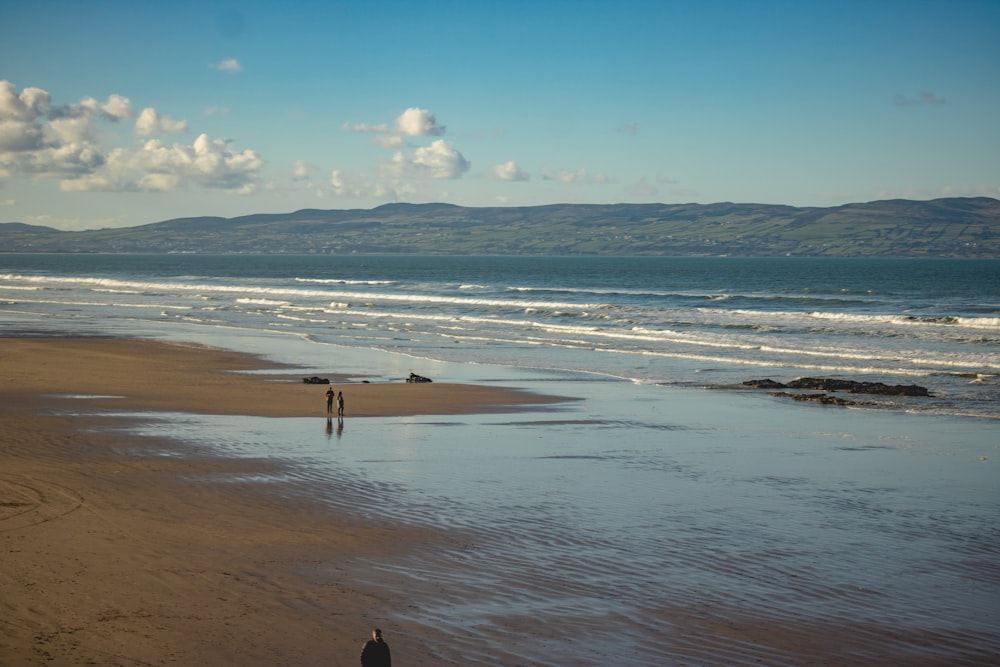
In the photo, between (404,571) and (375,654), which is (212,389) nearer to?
(404,571)

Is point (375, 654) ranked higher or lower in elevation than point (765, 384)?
higher

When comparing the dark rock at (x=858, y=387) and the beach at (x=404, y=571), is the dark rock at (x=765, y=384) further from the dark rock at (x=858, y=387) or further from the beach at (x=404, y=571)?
the beach at (x=404, y=571)

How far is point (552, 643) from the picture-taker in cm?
996

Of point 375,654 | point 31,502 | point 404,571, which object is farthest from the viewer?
point 31,502

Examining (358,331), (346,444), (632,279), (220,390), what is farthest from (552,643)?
(632,279)

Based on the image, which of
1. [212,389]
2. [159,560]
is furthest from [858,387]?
[159,560]

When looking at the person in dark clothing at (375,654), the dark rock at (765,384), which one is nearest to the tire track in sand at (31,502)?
the person in dark clothing at (375,654)

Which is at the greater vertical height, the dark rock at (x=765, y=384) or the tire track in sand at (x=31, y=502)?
the dark rock at (x=765, y=384)

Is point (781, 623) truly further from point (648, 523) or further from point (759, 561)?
point (648, 523)

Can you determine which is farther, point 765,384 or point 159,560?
point 765,384

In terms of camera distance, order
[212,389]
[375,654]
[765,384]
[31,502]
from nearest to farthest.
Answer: [375,654] < [31,502] < [212,389] < [765,384]

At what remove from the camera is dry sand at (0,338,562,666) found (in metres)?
9.66

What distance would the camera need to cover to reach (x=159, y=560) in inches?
481

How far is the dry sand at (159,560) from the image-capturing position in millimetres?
9664
